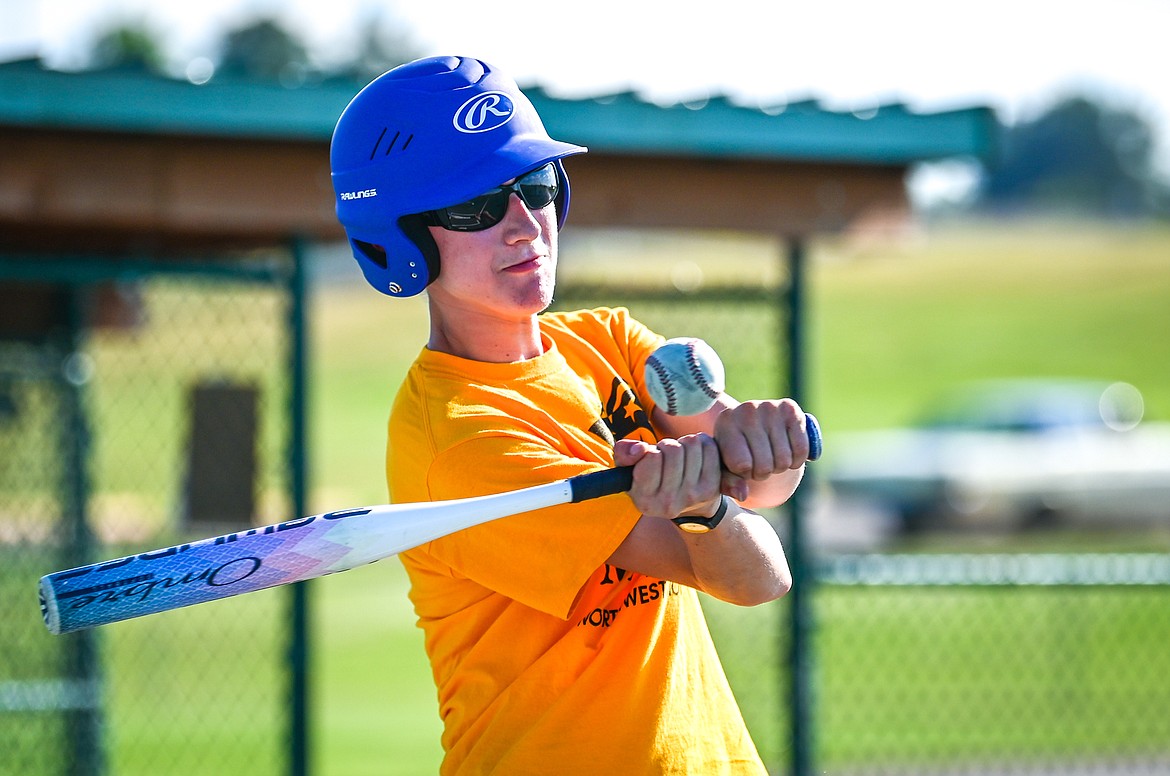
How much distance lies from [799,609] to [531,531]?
3.57 meters

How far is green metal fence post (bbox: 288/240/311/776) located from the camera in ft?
17.0

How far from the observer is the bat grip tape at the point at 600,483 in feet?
7.13

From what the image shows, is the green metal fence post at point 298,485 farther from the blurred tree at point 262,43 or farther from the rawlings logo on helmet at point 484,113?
the blurred tree at point 262,43

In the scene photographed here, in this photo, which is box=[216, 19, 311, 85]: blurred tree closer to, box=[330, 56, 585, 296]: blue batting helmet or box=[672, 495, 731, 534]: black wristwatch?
box=[330, 56, 585, 296]: blue batting helmet

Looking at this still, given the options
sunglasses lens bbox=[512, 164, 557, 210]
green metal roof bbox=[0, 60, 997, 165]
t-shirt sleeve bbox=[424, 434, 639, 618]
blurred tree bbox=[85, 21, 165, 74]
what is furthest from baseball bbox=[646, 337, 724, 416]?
blurred tree bbox=[85, 21, 165, 74]

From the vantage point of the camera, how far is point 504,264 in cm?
251

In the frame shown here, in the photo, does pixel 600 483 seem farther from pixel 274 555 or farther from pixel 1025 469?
pixel 1025 469

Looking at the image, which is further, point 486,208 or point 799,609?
point 799,609

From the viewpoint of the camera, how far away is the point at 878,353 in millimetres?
38375

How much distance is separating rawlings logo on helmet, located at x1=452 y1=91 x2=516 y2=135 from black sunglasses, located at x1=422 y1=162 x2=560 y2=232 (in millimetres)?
104

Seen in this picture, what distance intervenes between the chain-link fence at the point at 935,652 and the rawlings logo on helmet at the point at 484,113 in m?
3.01

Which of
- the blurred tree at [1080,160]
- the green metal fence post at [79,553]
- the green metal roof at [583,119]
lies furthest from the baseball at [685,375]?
the blurred tree at [1080,160]

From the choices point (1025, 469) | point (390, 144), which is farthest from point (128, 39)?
point (390, 144)

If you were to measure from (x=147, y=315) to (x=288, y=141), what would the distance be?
3.67 metres
